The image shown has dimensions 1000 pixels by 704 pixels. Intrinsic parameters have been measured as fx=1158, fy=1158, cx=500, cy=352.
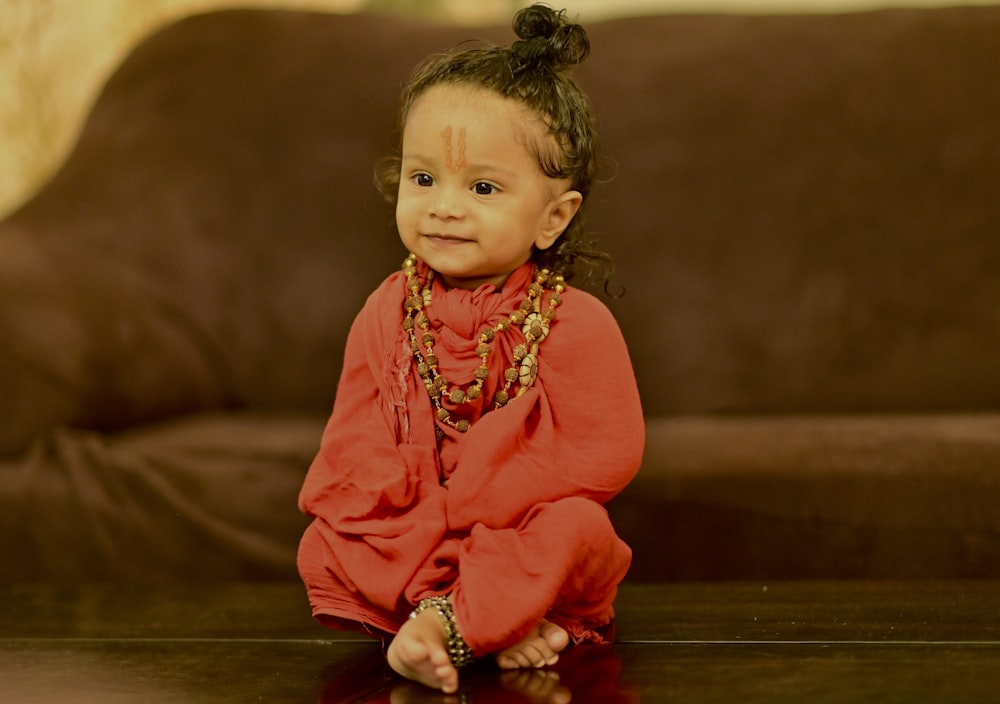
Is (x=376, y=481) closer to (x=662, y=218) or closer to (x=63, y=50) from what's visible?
(x=662, y=218)

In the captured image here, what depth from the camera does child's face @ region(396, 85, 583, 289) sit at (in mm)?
1072

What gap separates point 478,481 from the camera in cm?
104

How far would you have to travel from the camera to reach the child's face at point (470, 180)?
1072 millimetres

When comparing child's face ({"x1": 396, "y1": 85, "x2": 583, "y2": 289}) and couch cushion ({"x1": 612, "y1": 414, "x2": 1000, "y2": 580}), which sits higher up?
child's face ({"x1": 396, "y1": 85, "x2": 583, "y2": 289})

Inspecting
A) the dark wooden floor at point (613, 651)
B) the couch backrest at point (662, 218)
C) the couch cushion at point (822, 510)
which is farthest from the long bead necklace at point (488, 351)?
the couch backrest at point (662, 218)

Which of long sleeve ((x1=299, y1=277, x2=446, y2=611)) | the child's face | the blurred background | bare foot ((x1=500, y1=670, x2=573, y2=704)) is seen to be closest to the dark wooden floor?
bare foot ((x1=500, y1=670, x2=573, y2=704))

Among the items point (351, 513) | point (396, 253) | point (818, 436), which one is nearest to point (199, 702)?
point (351, 513)

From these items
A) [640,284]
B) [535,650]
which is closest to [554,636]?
[535,650]

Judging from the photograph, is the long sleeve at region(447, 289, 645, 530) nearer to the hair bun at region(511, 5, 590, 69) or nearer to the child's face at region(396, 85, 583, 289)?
the child's face at region(396, 85, 583, 289)

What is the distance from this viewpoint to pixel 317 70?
2084 millimetres

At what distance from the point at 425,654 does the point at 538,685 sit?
10 cm

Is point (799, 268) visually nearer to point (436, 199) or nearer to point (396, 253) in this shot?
point (396, 253)

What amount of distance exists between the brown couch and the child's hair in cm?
59

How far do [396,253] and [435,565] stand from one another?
1.04 metres
